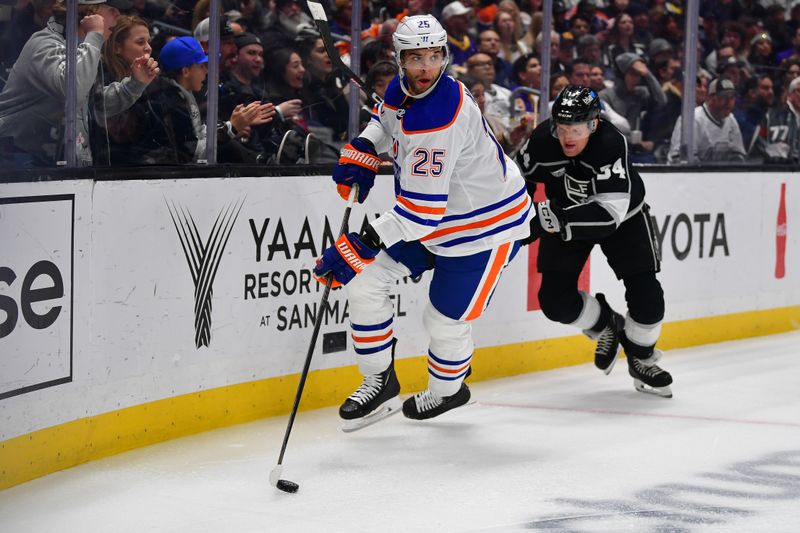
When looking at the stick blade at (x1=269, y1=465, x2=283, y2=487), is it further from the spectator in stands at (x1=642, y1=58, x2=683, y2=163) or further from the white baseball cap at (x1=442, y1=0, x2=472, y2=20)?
the spectator in stands at (x1=642, y1=58, x2=683, y2=163)

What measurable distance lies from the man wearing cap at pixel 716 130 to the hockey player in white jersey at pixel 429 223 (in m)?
2.47

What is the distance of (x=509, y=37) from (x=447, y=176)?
224 cm

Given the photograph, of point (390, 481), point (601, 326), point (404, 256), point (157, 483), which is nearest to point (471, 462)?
point (390, 481)

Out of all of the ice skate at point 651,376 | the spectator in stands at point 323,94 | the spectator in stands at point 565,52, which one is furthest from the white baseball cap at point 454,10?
the ice skate at point 651,376

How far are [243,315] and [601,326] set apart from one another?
157 centimetres

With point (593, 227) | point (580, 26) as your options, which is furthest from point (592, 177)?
point (580, 26)

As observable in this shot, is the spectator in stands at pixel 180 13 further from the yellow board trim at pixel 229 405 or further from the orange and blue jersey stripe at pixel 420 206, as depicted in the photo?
the yellow board trim at pixel 229 405

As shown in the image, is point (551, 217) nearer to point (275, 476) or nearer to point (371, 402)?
point (371, 402)

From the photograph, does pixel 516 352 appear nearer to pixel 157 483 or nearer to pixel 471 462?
pixel 471 462

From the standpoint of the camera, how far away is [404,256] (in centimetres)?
438

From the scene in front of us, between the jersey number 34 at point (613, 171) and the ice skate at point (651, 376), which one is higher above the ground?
the jersey number 34 at point (613, 171)

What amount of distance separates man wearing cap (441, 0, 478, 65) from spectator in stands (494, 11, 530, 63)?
175 millimetres

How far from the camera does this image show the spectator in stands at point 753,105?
6969 millimetres

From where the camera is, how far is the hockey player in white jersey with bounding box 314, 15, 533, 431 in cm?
398
